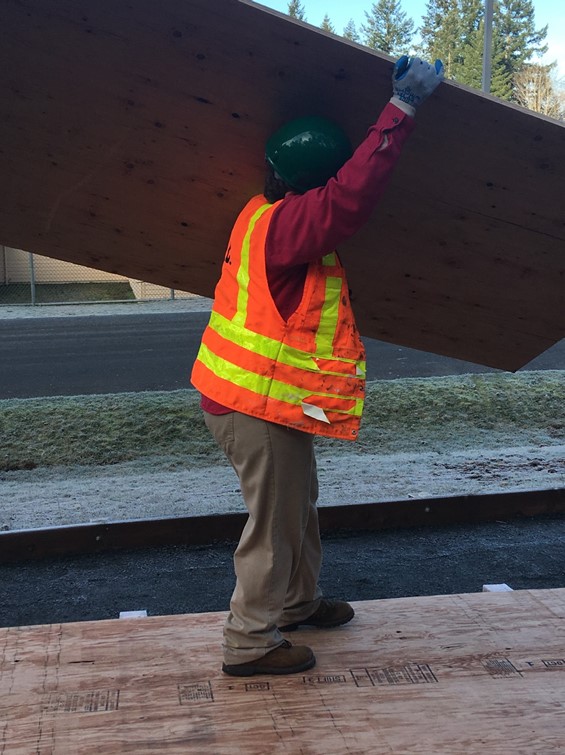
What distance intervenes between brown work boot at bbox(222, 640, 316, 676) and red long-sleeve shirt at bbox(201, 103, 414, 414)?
4.48ft

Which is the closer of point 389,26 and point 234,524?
point 234,524

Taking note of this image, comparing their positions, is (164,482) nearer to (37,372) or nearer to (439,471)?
(439,471)

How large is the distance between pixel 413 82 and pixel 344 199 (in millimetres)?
415

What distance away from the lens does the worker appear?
2.47 m

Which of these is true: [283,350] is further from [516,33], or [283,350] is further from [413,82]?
[516,33]

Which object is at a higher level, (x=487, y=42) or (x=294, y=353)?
(x=487, y=42)

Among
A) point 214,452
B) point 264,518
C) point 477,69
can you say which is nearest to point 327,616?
point 264,518

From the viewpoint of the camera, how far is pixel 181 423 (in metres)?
7.27

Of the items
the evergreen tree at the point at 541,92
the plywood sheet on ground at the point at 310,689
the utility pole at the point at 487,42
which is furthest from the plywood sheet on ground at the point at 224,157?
the evergreen tree at the point at 541,92

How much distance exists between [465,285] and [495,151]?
0.83 m

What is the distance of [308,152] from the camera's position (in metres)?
2.59

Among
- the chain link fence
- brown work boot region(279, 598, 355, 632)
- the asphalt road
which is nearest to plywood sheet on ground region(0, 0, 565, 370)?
brown work boot region(279, 598, 355, 632)

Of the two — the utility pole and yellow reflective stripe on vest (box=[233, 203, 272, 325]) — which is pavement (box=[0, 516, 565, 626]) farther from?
the utility pole

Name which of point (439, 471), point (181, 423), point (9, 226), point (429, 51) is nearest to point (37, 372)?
point (181, 423)
